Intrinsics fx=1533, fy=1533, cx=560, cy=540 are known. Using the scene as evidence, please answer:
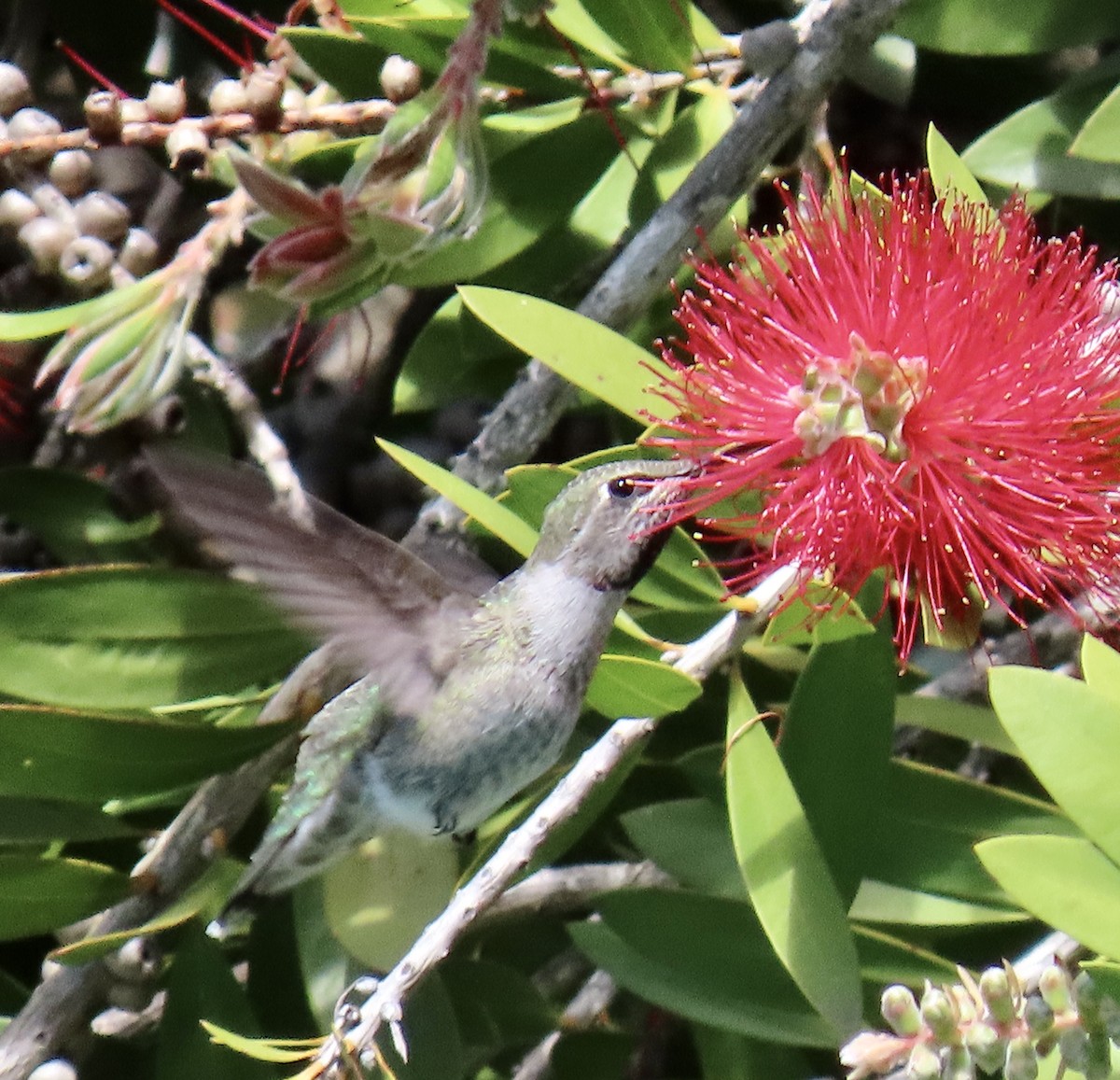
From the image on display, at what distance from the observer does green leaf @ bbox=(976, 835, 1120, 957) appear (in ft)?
2.93

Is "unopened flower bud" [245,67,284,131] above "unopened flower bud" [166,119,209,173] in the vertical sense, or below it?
above

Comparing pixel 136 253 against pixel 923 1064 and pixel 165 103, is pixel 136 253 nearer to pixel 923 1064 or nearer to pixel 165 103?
pixel 165 103

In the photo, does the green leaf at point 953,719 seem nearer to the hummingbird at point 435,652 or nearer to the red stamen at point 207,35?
the hummingbird at point 435,652

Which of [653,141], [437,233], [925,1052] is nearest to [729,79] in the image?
[653,141]

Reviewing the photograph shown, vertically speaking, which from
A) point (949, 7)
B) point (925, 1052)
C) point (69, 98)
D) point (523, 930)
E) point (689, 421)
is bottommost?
point (523, 930)

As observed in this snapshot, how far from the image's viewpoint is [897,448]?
44.8 inches

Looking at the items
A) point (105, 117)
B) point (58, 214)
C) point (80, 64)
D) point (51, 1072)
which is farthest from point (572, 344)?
point (80, 64)

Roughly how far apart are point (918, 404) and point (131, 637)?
60cm

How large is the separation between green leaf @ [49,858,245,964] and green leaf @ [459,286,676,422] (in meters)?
0.50

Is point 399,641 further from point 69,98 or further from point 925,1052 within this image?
point 69,98

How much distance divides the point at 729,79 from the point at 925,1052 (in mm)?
888

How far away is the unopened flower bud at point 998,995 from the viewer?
0.85 m

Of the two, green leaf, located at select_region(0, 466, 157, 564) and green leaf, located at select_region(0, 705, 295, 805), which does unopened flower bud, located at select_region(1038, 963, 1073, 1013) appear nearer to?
green leaf, located at select_region(0, 705, 295, 805)

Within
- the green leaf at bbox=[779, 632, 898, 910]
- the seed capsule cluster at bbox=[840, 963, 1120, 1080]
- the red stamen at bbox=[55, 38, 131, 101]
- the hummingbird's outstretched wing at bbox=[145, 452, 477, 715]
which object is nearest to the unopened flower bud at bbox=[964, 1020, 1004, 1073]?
the seed capsule cluster at bbox=[840, 963, 1120, 1080]
